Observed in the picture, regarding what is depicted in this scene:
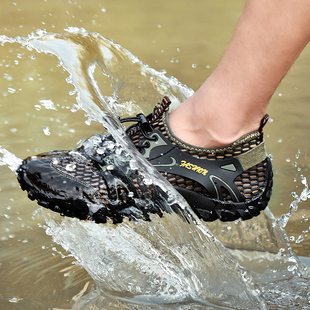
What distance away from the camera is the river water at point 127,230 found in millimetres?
1146

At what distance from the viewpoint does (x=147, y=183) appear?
105cm

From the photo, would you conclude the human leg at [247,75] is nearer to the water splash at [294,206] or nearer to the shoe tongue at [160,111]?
the shoe tongue at [160,111]

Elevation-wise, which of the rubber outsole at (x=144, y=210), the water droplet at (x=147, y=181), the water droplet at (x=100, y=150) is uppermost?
the water droplet at (x=100, y=150)

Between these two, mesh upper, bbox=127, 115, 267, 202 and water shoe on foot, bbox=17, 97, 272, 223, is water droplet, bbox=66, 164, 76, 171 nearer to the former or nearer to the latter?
water shoe on foot, bbox=17, 97, 272, 223

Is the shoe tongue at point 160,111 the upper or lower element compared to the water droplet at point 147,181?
upper

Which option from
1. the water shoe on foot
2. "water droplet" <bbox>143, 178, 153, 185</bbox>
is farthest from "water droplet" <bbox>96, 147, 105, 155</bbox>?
"water droplet" <bbox>143, 178, 153, 185</bbox>

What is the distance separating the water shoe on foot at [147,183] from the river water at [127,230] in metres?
0.04

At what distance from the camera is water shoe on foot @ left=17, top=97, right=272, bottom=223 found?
104 cm

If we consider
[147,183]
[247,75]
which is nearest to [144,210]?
[147,183]

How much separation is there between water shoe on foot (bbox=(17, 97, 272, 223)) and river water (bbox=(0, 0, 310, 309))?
0.14 ft

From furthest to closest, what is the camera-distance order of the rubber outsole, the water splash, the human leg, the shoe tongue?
1. the water splash
2. the shoe tongue
3. the rubber outsole
4. the human leg

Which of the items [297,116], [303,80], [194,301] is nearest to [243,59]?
[194,301]

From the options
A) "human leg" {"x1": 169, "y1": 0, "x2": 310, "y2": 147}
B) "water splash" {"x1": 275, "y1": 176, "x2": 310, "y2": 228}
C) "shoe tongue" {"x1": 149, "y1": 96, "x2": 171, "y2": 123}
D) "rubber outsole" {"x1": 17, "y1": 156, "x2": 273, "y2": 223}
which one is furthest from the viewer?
"water splash" {"x1": 275, "y1": 176, "x2": 310, "y2": 228}

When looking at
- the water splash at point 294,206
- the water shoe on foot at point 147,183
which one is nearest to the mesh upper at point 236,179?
the water shoe on foot at point 147,183
